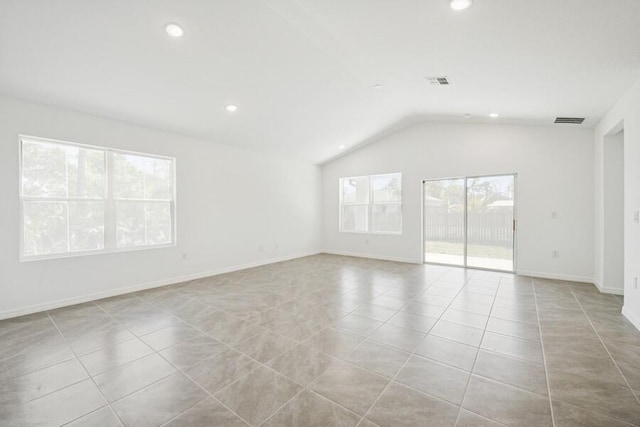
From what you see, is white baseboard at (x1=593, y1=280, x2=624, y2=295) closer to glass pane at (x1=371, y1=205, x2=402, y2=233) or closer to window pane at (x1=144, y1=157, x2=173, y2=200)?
glass pane at (x1=371, y1=205, x2=402, y2=233)

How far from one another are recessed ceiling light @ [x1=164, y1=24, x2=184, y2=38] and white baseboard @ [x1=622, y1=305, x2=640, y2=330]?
5.64 meters

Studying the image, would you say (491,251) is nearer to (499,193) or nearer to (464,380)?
(499,193)

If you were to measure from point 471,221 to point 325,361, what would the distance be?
4.93 meters

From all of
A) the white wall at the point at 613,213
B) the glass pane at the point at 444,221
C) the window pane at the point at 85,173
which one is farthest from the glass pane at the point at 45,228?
the white wall at the point at 613,213

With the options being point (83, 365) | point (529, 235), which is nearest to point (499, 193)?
point (529, 235)

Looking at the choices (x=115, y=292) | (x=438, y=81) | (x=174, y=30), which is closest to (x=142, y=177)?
(x=115, y=292)

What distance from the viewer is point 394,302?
3.85 meters

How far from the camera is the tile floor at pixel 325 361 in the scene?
69.2 inches

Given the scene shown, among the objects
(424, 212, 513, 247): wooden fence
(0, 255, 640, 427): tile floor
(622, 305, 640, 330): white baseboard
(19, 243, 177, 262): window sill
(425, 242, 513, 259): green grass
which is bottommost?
(0, 255, 640, 427): tile floor

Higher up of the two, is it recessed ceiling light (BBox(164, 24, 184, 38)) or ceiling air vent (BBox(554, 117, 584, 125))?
recessed ceiling light (BBox(164, 24, 184, 38))

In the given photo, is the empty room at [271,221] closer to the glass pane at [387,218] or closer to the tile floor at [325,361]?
the tile floor at [325,361]

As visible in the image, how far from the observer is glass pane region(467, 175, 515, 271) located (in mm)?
5578

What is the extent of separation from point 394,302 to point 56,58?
4.77m

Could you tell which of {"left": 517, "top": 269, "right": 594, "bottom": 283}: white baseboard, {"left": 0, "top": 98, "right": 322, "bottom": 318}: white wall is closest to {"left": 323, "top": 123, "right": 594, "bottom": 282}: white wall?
{"left": 517, "top": 269, "right": 594, "bottom": 283}: white baseboard
